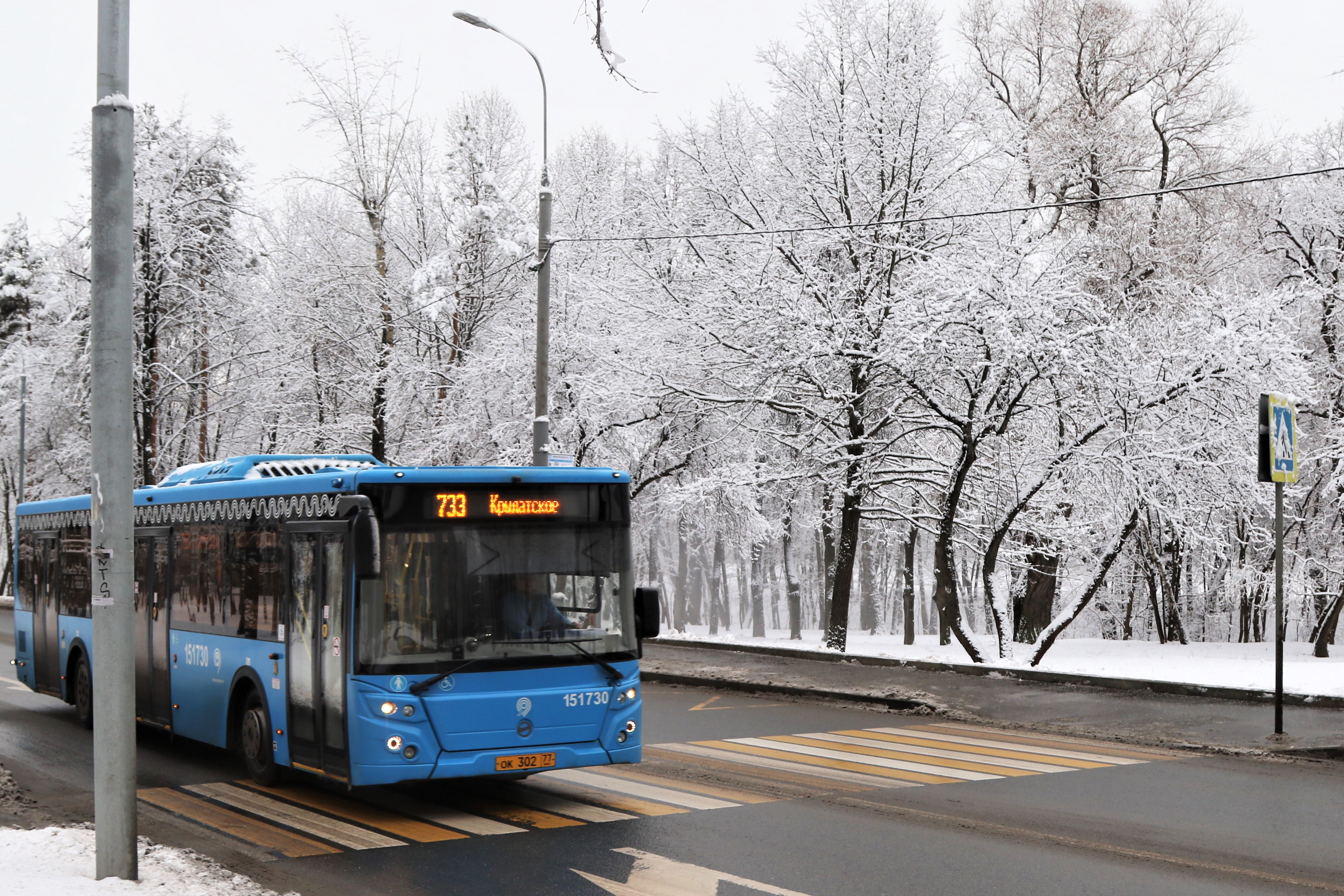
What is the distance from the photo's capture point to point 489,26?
19297 mm

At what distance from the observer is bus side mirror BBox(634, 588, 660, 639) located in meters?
10.6

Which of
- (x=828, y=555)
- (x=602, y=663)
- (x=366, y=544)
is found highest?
(x=366, y=544)

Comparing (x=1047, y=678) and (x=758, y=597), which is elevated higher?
(x=1047, y=678)

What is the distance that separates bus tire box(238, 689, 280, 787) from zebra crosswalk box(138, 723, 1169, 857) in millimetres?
132

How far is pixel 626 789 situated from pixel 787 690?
7408mm

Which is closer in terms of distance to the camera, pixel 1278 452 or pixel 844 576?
pixel 1278 452

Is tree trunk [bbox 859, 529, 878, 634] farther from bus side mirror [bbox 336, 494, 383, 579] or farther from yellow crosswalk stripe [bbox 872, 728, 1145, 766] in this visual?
bus side mirror [bbox 336, 494, 383, 579]

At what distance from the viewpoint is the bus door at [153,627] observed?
13.5m

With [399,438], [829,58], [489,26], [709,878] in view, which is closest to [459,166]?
[399,438]

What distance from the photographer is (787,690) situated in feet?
59.1

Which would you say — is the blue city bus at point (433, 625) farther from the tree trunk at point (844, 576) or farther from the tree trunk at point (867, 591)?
the tree trunk at point (867, 591)

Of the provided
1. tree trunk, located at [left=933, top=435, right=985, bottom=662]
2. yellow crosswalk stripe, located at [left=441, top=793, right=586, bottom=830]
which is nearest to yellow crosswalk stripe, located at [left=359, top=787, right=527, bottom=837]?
yellow crosswalk stripe, located at [left=441, top=793, right=586, bottom=830]

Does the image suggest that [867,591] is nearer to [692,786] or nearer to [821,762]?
[821,762]

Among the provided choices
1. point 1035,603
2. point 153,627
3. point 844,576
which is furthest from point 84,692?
point 1035,603
